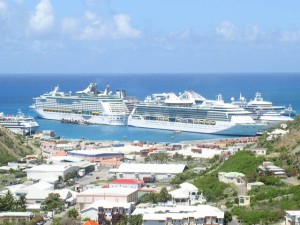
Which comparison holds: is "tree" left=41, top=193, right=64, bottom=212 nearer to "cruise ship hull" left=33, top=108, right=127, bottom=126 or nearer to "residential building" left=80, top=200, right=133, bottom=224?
"residential building" left=80, top=200, right=133, bottom=224

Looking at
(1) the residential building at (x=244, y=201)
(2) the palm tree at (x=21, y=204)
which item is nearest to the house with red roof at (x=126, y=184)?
(2) the palm tree at (x=21, y=204)

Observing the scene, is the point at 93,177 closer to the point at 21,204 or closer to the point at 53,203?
the point at 53,203

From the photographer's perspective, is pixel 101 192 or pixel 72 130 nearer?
pixel 101 192

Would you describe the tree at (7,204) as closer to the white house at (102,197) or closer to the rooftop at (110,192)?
the white house at (102,197)

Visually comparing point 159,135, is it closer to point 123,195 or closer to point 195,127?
point 195,127

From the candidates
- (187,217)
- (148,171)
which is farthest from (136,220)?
(148,171)

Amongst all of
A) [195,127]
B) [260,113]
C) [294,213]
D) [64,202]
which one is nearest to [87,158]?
[64,202]
